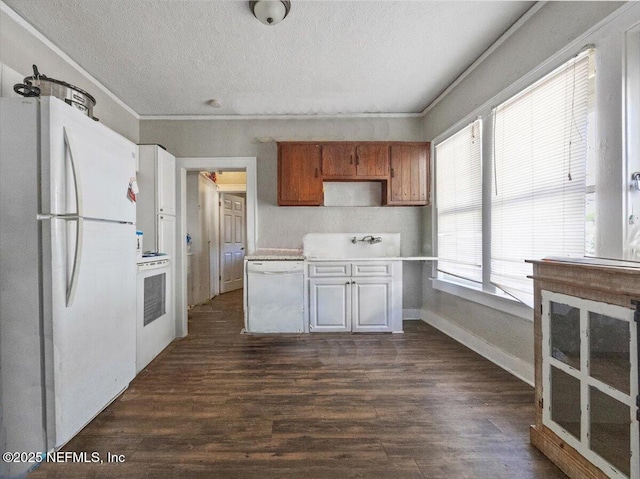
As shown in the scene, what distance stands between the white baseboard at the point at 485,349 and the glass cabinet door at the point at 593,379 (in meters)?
0.86

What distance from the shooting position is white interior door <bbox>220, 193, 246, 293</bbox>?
238 inches

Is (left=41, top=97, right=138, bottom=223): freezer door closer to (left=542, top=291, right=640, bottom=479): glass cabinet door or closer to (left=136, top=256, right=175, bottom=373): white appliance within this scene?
(left=136, top=256, right=175, bottom=373): white appliance

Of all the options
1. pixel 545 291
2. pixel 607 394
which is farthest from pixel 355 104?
pixel 607 394

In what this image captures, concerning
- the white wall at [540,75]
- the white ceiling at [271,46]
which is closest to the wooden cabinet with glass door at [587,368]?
the white wall at [540,75]

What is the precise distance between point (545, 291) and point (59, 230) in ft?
8.20

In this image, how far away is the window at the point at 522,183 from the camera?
1.74 m

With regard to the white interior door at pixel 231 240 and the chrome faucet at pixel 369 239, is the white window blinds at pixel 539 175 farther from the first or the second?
the white interior door at pixel 231 240

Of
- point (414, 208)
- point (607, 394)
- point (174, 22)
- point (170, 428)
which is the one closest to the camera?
point (607, 394)

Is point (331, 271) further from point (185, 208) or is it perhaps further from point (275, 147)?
point (185, 208)

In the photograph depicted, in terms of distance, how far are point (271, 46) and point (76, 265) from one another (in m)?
2.13

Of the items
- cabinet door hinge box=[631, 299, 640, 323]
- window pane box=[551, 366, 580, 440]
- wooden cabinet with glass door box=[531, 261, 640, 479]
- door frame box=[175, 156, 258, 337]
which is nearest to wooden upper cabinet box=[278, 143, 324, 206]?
door frame box=[175, 156, 258, 337]

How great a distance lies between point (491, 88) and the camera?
2486 mm

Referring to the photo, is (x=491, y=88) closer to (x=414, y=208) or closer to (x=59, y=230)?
(x=414, y=208)

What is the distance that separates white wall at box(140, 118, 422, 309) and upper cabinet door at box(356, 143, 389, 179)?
1.05 ft
